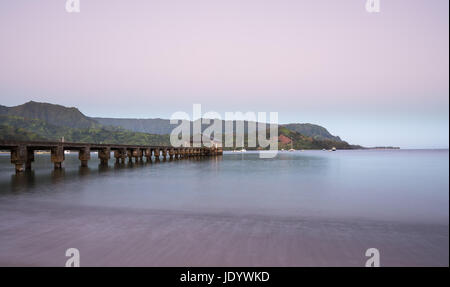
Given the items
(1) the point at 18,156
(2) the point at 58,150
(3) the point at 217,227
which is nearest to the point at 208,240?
(3) the point at 217,227

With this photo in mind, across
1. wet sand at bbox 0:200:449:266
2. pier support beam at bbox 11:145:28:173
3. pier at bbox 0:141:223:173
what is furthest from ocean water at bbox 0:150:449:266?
pier at bbox 0:141:223:173

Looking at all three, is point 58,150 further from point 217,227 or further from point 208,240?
point 208,240

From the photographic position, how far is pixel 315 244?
8.18 meters

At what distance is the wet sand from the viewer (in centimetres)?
693

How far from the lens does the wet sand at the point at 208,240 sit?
6930 millimetres

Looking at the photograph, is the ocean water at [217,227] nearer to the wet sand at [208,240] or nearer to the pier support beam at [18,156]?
the wet sand at [208,240]

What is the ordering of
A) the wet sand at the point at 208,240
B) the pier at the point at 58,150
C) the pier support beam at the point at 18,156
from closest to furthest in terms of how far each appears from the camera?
the wet sand at the point at 208,240, the pier support beam at the point at 18,156, the pier at the point at 58,150

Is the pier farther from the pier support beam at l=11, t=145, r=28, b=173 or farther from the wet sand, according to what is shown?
the wet sand

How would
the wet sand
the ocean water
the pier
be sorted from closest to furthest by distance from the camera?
the wet sand < the ocean water < the pier

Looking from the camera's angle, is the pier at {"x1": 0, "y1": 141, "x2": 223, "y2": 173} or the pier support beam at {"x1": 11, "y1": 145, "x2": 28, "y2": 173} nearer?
the pier support beam at {"x1": 11, "y1": 145, "x2": 28, "y2": 173}

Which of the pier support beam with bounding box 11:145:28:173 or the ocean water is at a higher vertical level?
the pier support beam with bounding box 11:145:28:173

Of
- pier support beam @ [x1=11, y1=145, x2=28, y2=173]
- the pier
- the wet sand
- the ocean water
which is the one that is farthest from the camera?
the pier

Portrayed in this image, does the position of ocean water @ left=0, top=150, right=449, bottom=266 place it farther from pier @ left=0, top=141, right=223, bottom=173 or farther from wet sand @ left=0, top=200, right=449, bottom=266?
pier @ left=0, top=141, right=223, bottom=173

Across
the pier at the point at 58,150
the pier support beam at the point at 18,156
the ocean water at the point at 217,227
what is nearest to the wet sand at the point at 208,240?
the ocean water at the point at 217,227
